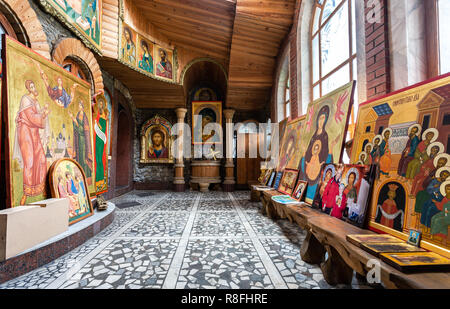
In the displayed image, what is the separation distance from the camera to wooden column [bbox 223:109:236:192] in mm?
7491

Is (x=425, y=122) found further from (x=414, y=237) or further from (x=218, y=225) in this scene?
(x=218, y=225)

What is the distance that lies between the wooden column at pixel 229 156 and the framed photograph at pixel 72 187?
503 cm

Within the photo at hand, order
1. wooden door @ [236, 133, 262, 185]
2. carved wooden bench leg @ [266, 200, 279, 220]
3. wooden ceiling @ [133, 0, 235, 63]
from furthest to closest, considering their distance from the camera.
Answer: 1. wooden door @ [236, 133, 262, 185]
2. wooden ceiling @ [133, 0, 235, 63]
3. carved wooden bench leg @ [266, 200, 279, 220]

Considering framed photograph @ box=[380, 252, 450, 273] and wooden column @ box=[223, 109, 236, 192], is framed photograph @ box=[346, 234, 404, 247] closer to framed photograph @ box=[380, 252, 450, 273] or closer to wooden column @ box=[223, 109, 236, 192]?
framed photograph @ box=[380, 252, 450, 273]

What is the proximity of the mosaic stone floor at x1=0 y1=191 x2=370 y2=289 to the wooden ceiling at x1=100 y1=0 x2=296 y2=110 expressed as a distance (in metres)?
4.41

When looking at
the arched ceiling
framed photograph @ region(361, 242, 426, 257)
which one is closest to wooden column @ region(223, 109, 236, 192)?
the arched ceiling

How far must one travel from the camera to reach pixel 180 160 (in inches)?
300

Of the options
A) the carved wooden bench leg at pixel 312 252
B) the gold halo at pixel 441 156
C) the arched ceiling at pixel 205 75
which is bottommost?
the carved wooden bench leg at pixel 312 252

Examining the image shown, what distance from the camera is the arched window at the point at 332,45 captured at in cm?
281

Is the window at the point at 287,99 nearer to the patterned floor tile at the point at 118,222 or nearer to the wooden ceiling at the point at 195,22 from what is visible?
the wooden ceiling at the point at 195,22

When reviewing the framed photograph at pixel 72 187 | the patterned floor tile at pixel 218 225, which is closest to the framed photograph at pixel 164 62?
the framed photograph at pixel 72 187

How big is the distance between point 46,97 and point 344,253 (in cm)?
362

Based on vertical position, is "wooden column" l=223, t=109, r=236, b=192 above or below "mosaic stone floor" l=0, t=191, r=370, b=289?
above

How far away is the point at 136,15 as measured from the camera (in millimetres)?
5242
